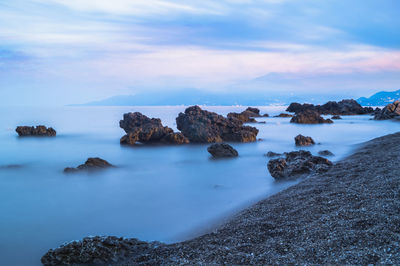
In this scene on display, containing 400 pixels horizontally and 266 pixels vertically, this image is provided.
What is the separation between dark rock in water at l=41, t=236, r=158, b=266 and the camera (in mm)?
4148

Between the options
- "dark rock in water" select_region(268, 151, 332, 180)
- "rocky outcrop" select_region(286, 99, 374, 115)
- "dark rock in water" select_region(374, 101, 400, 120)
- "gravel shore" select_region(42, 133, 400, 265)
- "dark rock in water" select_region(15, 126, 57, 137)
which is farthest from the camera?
"rocky outcrop" select_region(286, 99, 374, 115)

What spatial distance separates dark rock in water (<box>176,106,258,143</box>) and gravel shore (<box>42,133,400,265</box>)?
1235 centimetres

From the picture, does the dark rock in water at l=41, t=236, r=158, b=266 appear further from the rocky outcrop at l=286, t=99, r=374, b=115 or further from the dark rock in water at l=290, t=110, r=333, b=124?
the rocky outcrop at l=286, t=99, r=374, b=115

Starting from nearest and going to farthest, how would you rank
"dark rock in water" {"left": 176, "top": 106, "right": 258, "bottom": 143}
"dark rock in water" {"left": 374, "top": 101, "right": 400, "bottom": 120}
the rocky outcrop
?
"dark rock in water" {"left": 176, "top": 106, "right": 258, "bottom": 143} < "dark rock in water" {"left": 374, "top": 101, "right": 400, "bottom": 120} < the rocky outcrop

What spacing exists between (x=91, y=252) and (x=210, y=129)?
14.8m

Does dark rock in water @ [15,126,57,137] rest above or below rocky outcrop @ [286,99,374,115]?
below

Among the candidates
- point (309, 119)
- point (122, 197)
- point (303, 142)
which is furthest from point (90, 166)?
point (309, 119)

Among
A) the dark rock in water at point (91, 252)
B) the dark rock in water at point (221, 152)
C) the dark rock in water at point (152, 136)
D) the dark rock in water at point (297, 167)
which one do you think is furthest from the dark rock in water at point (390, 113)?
the dark rock in water at point (91, 252)

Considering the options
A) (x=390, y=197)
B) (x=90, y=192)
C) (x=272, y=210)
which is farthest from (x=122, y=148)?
(x=390, y=197)

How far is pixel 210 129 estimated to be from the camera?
1869 cm

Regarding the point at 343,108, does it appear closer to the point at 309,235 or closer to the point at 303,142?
the point at 303,142

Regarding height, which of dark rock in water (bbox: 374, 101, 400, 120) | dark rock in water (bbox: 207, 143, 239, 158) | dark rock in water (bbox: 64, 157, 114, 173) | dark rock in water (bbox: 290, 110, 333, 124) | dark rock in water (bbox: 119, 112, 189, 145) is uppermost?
dark rock in water (bbox: 374, 101, 400, 120)

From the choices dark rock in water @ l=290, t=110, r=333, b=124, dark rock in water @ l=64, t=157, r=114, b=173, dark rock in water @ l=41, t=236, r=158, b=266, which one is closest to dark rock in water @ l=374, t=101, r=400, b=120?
dark rock in water @ l=290, t=110, r=333, b=124

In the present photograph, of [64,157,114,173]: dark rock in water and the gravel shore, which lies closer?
the gravel shore
